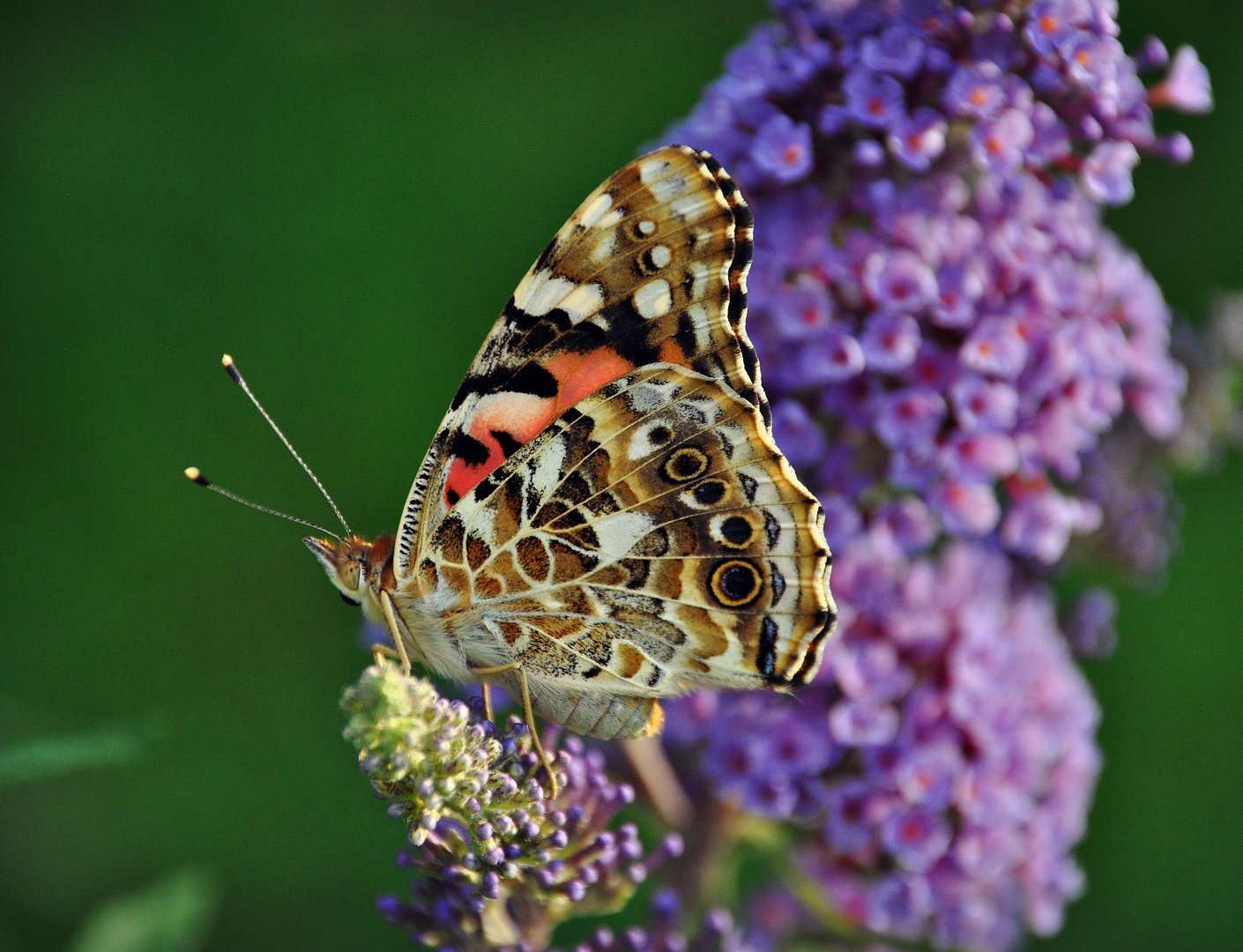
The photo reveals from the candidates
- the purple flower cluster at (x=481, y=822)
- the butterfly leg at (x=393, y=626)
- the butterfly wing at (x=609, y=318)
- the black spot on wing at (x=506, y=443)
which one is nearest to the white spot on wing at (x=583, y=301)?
the butterfly wing at (x=609, y=318)

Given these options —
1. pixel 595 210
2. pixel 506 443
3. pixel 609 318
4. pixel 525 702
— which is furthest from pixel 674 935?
pixel 595 210

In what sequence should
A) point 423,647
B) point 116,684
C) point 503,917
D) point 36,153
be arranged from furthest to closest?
point 36,153, point 116,684, point 423,647, point 503,917

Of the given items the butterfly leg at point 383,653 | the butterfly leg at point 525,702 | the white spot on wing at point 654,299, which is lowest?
the butterfly leg at point 525,702

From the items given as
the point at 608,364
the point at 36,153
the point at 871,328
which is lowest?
the point at 871,328

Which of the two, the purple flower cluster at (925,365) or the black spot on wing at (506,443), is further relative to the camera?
the purple flower cluster at (925,365)

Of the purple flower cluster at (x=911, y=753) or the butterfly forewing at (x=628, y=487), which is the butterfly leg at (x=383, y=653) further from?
the purple flower cluster at (x=911, y=753)

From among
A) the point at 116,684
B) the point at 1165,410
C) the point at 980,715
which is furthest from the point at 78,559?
the point at 1165,410

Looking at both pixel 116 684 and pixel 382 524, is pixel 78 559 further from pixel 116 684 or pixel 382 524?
pixel 382 524
